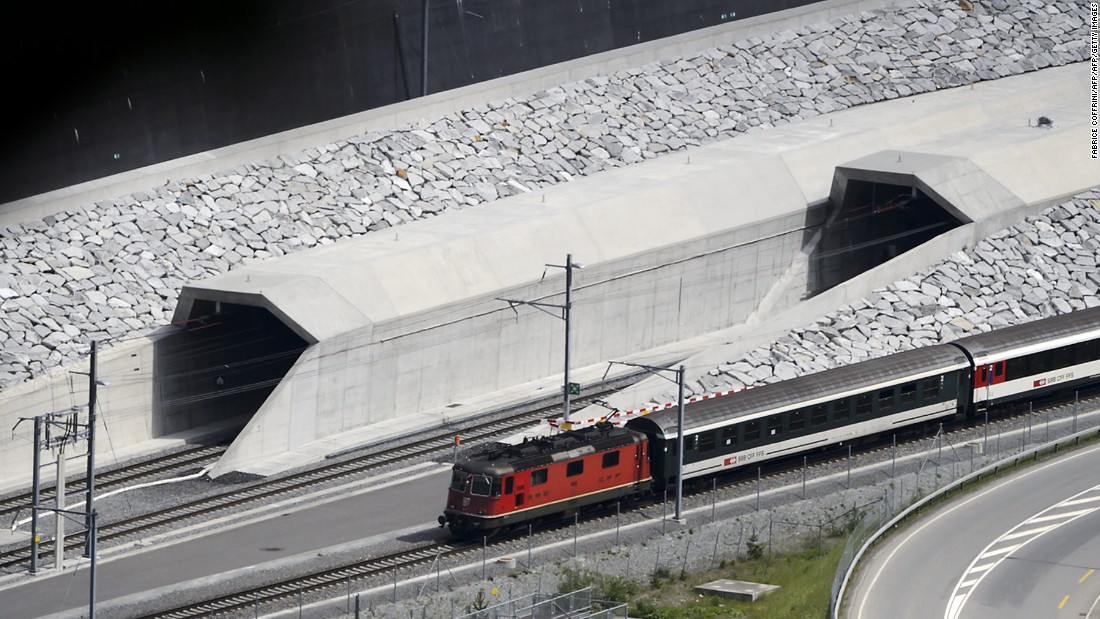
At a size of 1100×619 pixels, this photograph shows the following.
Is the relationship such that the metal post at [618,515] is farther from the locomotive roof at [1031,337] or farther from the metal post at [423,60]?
the metal post at [423,60]

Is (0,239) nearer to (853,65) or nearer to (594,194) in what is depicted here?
(594,194)

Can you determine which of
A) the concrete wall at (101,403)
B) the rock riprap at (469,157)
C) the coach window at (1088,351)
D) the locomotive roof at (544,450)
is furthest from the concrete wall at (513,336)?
the coach window at (1088,351)

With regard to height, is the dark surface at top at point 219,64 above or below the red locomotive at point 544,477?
above

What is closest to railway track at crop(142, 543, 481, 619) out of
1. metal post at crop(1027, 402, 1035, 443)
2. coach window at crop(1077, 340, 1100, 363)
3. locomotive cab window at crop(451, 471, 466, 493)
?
locomotive cab window at crop(451, 471, 466, 493)

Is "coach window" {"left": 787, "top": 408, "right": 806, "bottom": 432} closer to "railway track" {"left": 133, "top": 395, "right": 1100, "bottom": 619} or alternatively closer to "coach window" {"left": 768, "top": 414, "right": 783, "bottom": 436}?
"coach window" {"left": 768, "top": 414, "right": 783, "bottom": 436}

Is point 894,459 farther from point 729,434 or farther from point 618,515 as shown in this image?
point 618,515

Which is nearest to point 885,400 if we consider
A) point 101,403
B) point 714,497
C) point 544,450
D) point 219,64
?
point 714,497
